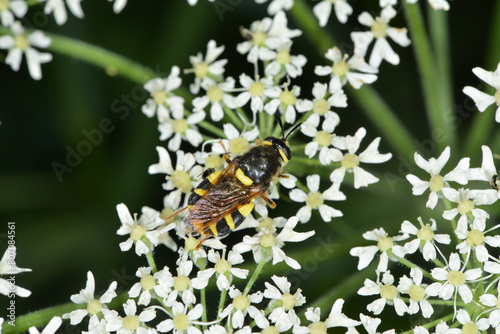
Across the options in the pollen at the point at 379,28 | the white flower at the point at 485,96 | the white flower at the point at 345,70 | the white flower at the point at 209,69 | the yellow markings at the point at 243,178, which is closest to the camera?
the yellow markings at the point at 243,178

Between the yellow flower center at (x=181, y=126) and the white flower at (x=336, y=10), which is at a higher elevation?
the white flower at (x=336, y=10)

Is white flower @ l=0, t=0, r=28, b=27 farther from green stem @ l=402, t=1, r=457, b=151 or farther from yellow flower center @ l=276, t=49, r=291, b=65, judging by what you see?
green stem @ l=402, t=1, r=457, b=151

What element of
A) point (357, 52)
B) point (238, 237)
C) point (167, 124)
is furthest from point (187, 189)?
point (357, 52)

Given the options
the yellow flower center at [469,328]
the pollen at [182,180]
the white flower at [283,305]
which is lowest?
the yellow flower center at [469,328]

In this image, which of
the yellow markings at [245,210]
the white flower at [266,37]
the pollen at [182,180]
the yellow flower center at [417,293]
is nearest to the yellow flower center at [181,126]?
the pollen at [182,180]

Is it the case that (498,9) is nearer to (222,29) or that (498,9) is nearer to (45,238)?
→ (222,29)

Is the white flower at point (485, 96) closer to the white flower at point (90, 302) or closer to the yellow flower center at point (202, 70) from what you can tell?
the yellow flower center at point (202, 70)

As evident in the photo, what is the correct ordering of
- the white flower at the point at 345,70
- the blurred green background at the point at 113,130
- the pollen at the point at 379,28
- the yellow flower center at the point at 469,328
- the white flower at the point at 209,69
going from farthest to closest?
the blurred green background at the point at 113,130
the white flower at the point at 209,69
the pollen at the point at 379,28
the white flower at the point at 345,70
the yellow flower center at the point at 469,328

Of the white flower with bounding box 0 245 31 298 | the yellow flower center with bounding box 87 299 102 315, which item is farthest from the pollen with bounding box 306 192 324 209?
the white flower with bounding box 0 245 31 298
